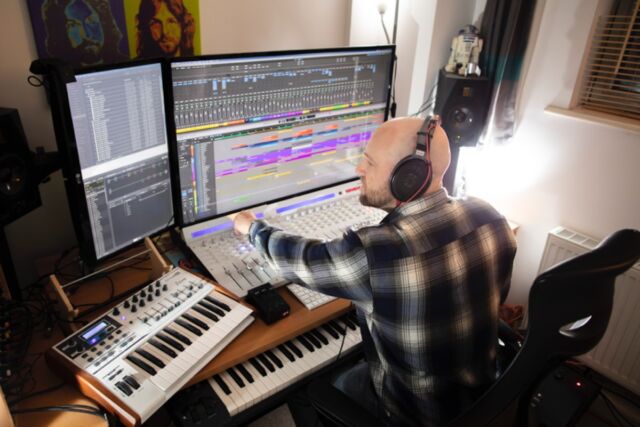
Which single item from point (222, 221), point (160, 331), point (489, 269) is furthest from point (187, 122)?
point (489, 269)

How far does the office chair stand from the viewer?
0.72 metres

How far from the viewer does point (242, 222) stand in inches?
56.0

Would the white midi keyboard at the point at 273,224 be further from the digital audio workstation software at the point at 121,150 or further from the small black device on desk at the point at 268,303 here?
the digital audio workstation software at the point at 121,150

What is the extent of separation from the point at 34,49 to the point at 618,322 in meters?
2.32

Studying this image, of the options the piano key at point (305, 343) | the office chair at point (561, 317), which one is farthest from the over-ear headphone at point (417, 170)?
the piano key at point (305, 343)

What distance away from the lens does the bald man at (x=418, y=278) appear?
102 cm

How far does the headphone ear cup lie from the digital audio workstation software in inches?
26.4

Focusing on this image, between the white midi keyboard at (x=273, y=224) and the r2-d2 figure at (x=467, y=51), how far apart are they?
714 millimetres

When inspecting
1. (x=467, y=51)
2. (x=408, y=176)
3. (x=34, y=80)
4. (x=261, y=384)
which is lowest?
(x=261, y=384)

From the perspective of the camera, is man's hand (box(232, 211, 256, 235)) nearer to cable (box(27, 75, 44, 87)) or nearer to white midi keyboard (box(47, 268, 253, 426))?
white midi keyboard (box(47, 268, 253, 426))

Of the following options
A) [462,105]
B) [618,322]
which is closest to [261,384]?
[462,105]

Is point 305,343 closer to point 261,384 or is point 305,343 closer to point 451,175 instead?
point 261,384

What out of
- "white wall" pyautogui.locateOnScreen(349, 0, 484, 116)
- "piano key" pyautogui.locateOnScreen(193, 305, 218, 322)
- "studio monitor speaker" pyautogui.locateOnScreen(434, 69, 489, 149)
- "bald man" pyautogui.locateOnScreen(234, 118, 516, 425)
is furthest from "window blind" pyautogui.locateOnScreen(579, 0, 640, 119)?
"piano key" pyautogui.locateOnScreen(193, 305, 218, 322)

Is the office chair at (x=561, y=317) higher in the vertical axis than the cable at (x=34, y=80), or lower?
lower
